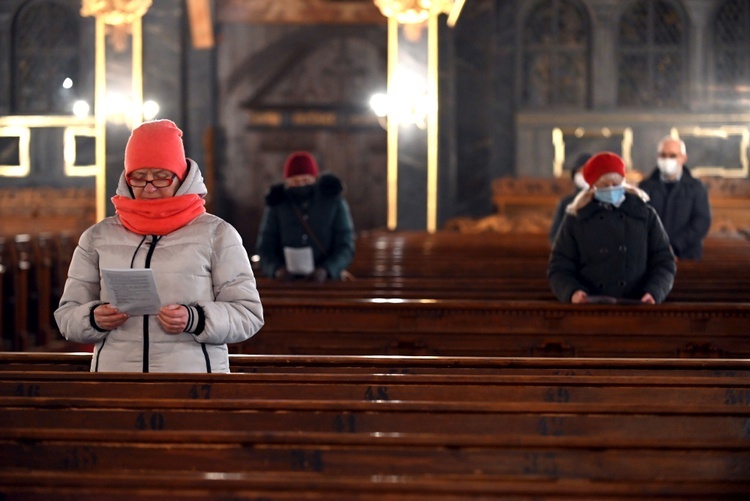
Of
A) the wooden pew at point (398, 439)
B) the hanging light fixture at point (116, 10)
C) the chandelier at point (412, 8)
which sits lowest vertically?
the wooden pew at point (398, 439)

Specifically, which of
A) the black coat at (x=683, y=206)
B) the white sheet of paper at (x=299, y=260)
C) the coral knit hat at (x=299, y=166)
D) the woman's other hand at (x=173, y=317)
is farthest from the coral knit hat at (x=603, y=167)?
the woman's other hand at (x=173, y=317)

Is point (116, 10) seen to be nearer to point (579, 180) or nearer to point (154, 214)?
point (579, 180)

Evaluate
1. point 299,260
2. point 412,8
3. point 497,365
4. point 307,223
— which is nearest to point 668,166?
point 307,223

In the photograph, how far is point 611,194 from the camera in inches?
223

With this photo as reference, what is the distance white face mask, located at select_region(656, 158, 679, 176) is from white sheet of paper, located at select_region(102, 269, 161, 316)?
550cm

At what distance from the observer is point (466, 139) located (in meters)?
18.1

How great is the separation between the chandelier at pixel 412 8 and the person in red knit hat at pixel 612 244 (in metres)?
9.20

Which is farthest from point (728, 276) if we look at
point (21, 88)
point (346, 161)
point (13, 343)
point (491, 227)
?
point (21, 88)

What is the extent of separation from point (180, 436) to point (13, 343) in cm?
→ 691

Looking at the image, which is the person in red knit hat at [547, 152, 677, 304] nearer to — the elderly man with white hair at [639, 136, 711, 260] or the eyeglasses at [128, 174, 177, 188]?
the elderly man with white hair at [639, 136, 711, 260]

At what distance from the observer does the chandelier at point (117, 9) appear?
1543cm

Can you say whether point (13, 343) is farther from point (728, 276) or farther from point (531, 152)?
point (531, 152)

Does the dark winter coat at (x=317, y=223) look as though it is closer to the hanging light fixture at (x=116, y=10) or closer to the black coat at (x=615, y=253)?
the black coat at (x=615, y=253)

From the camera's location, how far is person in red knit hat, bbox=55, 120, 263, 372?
3.60 meters
